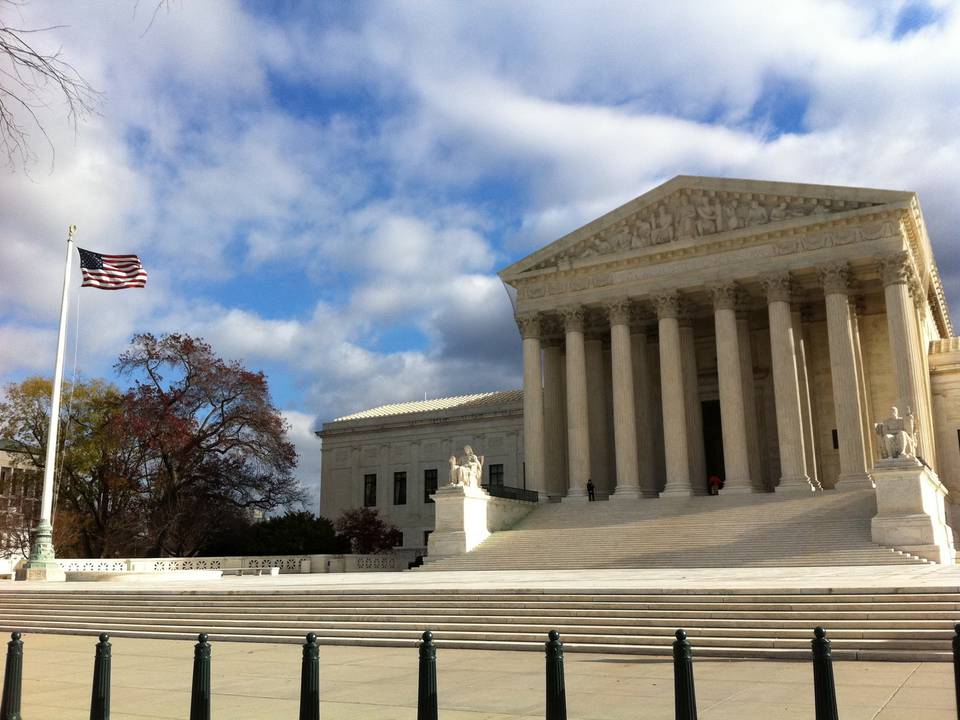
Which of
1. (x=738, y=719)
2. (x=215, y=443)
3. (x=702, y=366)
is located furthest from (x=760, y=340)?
(x=738, y=719)

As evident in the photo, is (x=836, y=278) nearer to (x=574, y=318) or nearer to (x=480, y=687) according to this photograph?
(x=574, y=318)

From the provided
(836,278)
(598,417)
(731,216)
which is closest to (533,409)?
(598,417)

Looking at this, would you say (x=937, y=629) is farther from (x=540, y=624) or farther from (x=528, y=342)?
(x=528, y=342)

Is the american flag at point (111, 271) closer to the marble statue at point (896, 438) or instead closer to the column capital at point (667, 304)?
the column capital at point (667, 304)

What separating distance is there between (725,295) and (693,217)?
4.48 metres

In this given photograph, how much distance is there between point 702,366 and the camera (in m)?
50.5

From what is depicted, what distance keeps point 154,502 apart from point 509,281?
22349 millimetres

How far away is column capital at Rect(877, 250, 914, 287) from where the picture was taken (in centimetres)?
3922

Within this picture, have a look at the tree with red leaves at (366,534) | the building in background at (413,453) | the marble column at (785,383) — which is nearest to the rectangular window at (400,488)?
the building in background at (413,453)

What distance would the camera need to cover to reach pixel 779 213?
42.4 meters

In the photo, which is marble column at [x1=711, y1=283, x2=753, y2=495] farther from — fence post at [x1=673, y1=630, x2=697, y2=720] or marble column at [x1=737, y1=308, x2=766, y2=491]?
fence post at [x1=673, y1=630, x2=697, y2=720]

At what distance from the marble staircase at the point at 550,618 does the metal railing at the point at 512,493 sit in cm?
1930

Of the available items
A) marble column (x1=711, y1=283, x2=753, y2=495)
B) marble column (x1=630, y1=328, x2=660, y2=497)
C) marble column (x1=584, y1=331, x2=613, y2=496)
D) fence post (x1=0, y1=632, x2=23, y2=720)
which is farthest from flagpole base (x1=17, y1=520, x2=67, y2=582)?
marble column (x1=711, y1=283, x2=753, y2=495)

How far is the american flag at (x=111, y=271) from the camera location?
111 ft
